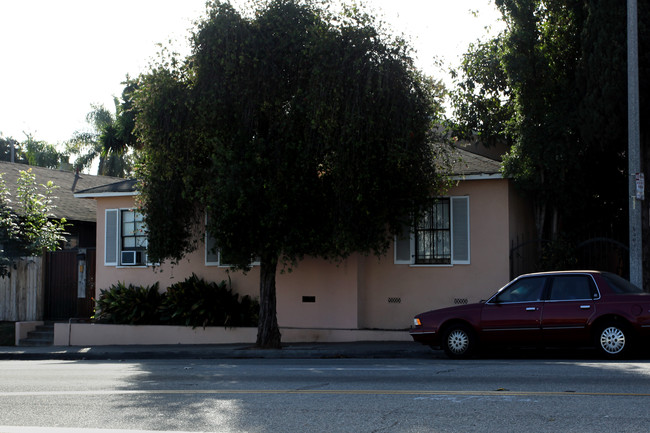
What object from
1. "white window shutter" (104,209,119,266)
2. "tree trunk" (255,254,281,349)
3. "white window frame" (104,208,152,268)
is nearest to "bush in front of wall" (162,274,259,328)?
"tree trunk" (255,254,281,349)

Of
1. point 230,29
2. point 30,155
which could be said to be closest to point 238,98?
point 230,29

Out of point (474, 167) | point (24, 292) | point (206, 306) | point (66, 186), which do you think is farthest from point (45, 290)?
point (474, 167)

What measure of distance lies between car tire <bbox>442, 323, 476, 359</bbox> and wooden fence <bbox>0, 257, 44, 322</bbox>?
14.3 m

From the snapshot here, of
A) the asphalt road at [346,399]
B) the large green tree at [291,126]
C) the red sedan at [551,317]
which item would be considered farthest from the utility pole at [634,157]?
the large green tree at [291,126]

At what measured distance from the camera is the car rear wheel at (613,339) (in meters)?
12.5

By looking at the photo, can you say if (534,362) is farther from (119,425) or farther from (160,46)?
(160,46)

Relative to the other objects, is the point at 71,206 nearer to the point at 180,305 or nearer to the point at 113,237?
the point at 113,237

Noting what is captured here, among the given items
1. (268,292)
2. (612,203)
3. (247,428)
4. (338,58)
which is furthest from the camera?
(612,203)

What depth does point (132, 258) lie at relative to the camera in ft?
70.5

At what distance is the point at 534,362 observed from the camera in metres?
12.5

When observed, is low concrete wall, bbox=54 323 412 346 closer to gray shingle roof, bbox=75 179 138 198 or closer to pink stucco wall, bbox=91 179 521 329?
pink stucco wall, bbox=91 179 521 329

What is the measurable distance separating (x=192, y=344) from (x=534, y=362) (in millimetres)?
9881

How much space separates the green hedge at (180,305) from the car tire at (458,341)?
6.98m

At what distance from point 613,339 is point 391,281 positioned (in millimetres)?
7013
